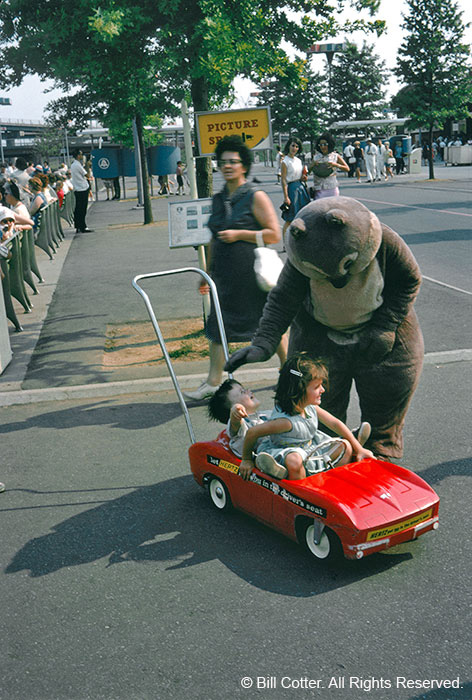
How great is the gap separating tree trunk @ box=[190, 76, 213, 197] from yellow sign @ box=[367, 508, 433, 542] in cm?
546

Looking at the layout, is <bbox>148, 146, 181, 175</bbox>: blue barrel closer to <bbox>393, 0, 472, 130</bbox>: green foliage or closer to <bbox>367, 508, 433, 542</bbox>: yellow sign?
<bbox>393, 0, 472, 130</bbox>: green foliage

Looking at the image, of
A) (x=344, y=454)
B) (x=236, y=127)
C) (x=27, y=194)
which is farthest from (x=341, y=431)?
(x=27, y=194)

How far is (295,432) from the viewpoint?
3836 millimetres

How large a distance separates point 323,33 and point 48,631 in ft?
22.7

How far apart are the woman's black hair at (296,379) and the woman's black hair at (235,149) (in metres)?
2.24

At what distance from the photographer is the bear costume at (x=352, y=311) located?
3.82 metres

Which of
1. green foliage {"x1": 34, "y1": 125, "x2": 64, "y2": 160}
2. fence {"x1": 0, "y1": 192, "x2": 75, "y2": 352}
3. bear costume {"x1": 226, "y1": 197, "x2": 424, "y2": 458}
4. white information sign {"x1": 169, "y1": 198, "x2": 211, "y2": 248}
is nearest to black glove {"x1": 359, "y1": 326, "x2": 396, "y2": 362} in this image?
bear costume {"x1": 226, "y1": 197, "x2": 424, "y2": 458}

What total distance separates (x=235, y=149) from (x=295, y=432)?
2512 mm

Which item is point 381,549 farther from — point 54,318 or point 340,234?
point 54,318

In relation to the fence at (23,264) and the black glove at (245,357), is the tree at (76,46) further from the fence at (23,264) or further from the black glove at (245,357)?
the black glove at (245,357)

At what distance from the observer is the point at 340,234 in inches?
148

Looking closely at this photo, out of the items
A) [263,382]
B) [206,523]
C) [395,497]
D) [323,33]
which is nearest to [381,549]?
[395,497]

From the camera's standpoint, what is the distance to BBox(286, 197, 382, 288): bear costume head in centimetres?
376

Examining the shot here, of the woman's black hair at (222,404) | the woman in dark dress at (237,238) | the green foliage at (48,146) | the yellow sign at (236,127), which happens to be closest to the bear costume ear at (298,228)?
the woman's black hair at (222,404)
